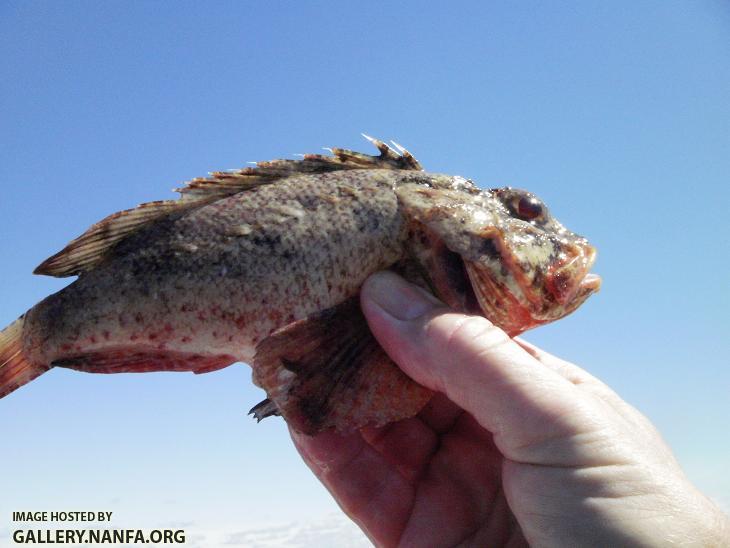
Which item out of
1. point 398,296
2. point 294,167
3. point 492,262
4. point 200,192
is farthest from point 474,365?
point 200,192

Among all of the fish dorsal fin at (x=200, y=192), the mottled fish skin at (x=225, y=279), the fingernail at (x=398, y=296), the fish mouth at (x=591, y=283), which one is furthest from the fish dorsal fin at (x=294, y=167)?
the fish mouth at (x=591, y=283)

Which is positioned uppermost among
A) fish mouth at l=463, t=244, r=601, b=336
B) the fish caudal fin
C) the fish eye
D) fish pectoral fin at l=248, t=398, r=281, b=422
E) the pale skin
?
the fish eye

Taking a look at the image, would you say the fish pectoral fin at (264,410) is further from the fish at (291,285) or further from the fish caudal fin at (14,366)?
the fish caudal fin at (14,366)

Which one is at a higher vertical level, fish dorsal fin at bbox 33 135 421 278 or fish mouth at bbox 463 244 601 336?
fish dorsal fin at bbox 33 135 421 278

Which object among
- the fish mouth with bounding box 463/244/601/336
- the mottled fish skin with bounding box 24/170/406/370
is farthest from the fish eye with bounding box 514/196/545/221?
the mottled fish skin with bounding box 24/170/406/370

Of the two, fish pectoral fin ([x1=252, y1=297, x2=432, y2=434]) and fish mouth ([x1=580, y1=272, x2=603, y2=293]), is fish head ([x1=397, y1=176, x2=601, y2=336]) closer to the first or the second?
fish mouth ([x1=580, y1=272, x2=603, y2=293])

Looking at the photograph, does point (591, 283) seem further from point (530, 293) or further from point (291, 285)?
point (291, 285)

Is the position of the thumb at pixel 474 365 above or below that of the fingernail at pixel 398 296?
below

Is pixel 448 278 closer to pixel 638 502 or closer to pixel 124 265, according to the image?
pixel 638 502
